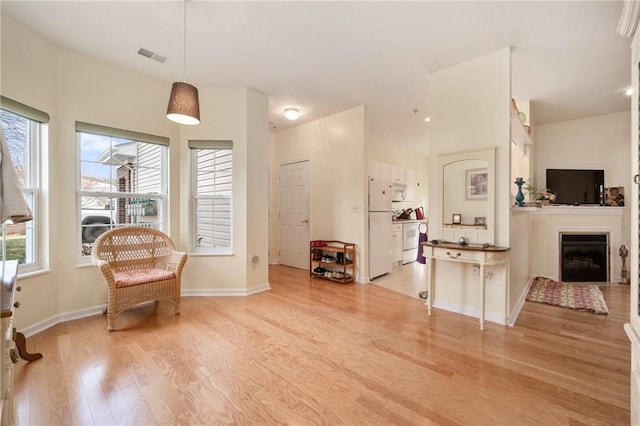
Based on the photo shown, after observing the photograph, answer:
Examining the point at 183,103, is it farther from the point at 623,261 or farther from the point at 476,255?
the point at 623,261

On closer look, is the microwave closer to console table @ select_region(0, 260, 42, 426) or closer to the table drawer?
the table drawer

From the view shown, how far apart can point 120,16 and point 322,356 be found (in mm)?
3265

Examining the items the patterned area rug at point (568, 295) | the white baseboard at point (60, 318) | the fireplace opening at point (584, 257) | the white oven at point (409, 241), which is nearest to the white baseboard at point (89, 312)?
the white baseboard at point (60, 318)

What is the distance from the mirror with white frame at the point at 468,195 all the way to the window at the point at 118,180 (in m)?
3.48

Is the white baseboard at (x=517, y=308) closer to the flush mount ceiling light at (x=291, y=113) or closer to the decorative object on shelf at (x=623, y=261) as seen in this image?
the decorative object on shelf at (x=623, y=261)

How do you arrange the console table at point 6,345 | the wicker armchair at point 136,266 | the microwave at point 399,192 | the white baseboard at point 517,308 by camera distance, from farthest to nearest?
the microwave at point 399,192 → the white baseboard at point 517,308 → the wicker armchair at point 136,266 → the console table at point 6,345

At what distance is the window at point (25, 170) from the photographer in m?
2.33

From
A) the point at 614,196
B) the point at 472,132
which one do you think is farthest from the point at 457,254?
the point at 614,196

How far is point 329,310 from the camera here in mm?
3020

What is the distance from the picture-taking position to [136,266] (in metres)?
3.04

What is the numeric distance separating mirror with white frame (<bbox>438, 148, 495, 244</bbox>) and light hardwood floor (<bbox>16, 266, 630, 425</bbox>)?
924mm

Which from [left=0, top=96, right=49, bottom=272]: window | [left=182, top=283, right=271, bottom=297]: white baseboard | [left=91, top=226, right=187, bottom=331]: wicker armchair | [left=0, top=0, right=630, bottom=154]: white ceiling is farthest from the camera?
[left=182, top=283, right=271, bottom=297]: white baseboard

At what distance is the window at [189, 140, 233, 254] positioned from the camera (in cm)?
363

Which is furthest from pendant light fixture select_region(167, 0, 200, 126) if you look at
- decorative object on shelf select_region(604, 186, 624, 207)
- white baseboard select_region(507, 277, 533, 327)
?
decorative object on shelf select_region(604, 186, 624, 207)
